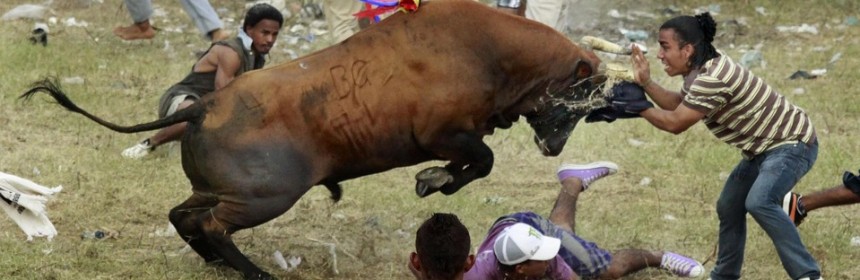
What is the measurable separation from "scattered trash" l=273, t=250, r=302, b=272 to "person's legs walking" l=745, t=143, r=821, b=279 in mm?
2184

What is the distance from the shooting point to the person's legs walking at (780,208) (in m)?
5.61

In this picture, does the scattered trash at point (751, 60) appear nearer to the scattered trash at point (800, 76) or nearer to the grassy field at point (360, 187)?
the grassy field at point (360, 187)

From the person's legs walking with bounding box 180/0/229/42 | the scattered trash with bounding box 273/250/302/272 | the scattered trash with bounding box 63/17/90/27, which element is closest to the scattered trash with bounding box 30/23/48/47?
the scattered trash with bounding box 63/17/90/27

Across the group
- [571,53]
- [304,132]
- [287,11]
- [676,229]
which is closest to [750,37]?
[287,11]

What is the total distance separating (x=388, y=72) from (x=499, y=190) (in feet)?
7.55

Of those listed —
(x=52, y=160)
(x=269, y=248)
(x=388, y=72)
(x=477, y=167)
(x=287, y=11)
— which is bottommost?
(x=287, y=11)

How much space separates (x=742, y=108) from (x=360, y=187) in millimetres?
→ 2818

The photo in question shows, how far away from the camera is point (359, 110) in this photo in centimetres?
576

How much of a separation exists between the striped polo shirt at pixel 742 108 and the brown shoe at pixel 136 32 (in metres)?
6.64

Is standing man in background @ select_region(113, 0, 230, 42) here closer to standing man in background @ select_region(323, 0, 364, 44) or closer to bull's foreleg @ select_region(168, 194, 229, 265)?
standing man in background @ select_region(323, 0, 364, 44)

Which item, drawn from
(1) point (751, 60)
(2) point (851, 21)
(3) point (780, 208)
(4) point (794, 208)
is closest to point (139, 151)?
(4) point (794, 208)

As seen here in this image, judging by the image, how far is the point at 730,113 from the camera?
564 cm

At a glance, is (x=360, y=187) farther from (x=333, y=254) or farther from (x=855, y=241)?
(x=855, y=241)

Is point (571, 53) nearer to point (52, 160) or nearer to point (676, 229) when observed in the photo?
point (676, 229)
